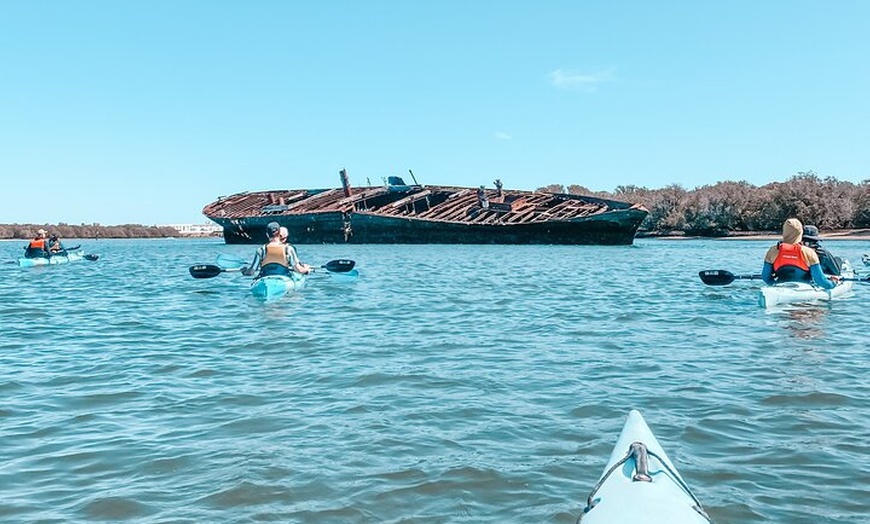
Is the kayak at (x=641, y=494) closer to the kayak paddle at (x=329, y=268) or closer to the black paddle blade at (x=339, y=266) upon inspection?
the kayak paddle at (x=329, y=268)

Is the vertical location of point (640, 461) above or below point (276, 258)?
below

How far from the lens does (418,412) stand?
688cm

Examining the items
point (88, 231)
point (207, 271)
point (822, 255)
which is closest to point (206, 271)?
point (207, 271)

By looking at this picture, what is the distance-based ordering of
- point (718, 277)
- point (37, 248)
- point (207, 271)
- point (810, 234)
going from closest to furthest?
point (810, 234)
point (718, 277)
point (207, 271)
point (37, 248)

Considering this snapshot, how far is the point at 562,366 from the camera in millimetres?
8891

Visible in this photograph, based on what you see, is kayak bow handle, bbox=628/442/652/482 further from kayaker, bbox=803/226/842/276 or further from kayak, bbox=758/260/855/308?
kayaker, bbox=803/226/842/276

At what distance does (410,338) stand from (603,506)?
301 inches

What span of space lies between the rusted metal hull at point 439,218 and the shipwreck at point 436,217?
0.25 ft

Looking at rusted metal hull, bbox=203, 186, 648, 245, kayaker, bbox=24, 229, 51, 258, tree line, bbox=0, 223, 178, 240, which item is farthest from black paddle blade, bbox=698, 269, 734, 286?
tree line, bbox=0, 223, 178, 240

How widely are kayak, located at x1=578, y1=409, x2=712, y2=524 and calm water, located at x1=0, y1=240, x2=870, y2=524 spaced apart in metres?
0.67

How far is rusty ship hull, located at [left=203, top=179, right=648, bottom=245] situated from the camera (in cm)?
5453

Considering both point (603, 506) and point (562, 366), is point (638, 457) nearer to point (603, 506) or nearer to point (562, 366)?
point (603, 506)

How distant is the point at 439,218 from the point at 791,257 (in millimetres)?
47019

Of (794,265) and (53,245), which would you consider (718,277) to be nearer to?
(794,265)
